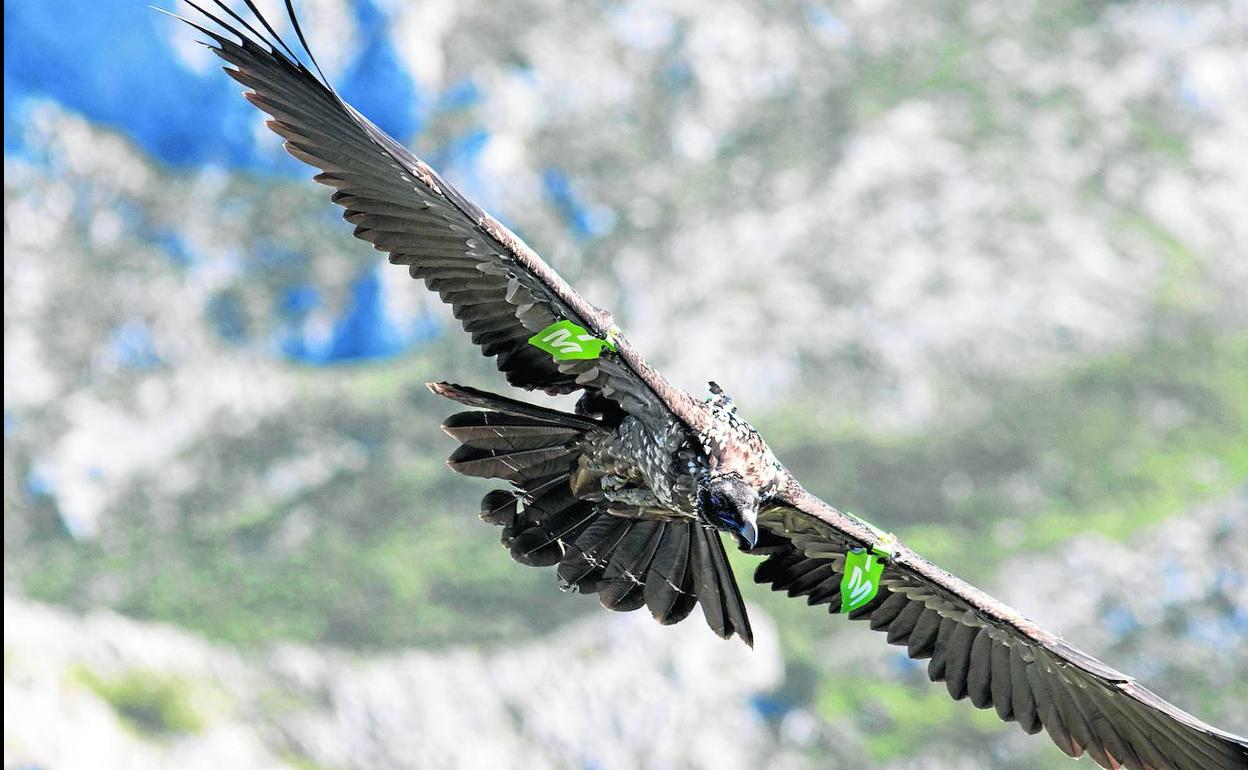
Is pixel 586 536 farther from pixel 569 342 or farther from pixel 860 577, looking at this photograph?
pixel 860 577

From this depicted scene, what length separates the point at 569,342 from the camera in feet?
31.1

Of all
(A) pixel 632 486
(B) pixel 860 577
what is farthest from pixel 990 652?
(A) pixel 632 486

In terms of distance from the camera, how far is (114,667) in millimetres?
29219

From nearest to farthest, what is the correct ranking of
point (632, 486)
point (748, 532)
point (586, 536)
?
point (748, 532), point (632, 486), point (586, 536)

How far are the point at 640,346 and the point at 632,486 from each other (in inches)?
981

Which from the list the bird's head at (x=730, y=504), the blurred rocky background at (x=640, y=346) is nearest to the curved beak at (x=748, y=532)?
the bird's head at (x=730, y=504)

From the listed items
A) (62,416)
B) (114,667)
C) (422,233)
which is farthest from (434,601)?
(422,233)

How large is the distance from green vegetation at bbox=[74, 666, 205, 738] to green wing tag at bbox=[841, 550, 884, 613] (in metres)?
20.1

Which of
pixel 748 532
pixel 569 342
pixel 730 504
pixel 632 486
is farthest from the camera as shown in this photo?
pixel 632 486

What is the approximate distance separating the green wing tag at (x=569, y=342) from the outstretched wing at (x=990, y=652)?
5.60 ft

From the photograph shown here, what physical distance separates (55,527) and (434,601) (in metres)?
8.95

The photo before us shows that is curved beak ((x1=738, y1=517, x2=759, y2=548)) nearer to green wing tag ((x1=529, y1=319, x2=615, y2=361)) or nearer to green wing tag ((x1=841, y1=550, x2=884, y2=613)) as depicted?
green wing tag ((x1=529, y1=319, x2=615, y2=361))

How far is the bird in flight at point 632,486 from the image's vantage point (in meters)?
9.32

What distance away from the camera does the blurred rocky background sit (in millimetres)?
29516
